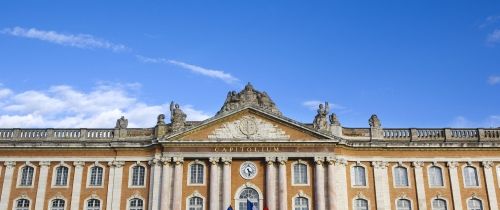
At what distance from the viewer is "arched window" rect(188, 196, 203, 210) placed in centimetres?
3703

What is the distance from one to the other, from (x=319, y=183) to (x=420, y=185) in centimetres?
696

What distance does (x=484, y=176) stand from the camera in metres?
38.4

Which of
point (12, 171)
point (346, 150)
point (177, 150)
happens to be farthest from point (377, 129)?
point (12, 171)

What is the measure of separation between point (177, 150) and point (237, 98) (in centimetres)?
553

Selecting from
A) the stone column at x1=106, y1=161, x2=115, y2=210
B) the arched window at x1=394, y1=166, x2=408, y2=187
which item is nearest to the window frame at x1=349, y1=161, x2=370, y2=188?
the arched window at x1=394, y1=166, x2=408, y2=187

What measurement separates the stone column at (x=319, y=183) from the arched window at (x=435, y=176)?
751 cm

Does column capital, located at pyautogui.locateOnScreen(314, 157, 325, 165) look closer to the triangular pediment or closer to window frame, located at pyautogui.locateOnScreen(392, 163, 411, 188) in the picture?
the triangular pediment

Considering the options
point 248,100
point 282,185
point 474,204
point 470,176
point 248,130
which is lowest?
point 474,204

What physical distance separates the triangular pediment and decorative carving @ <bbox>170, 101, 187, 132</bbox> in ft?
3.81

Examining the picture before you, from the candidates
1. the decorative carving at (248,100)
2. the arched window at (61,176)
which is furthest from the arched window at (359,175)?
the arched window at (61,176)

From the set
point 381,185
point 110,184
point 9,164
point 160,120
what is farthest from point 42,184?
point 381,185

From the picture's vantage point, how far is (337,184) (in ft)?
123

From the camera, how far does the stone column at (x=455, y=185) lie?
123 feet

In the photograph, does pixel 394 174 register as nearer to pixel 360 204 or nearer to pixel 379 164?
pixel 379 164
